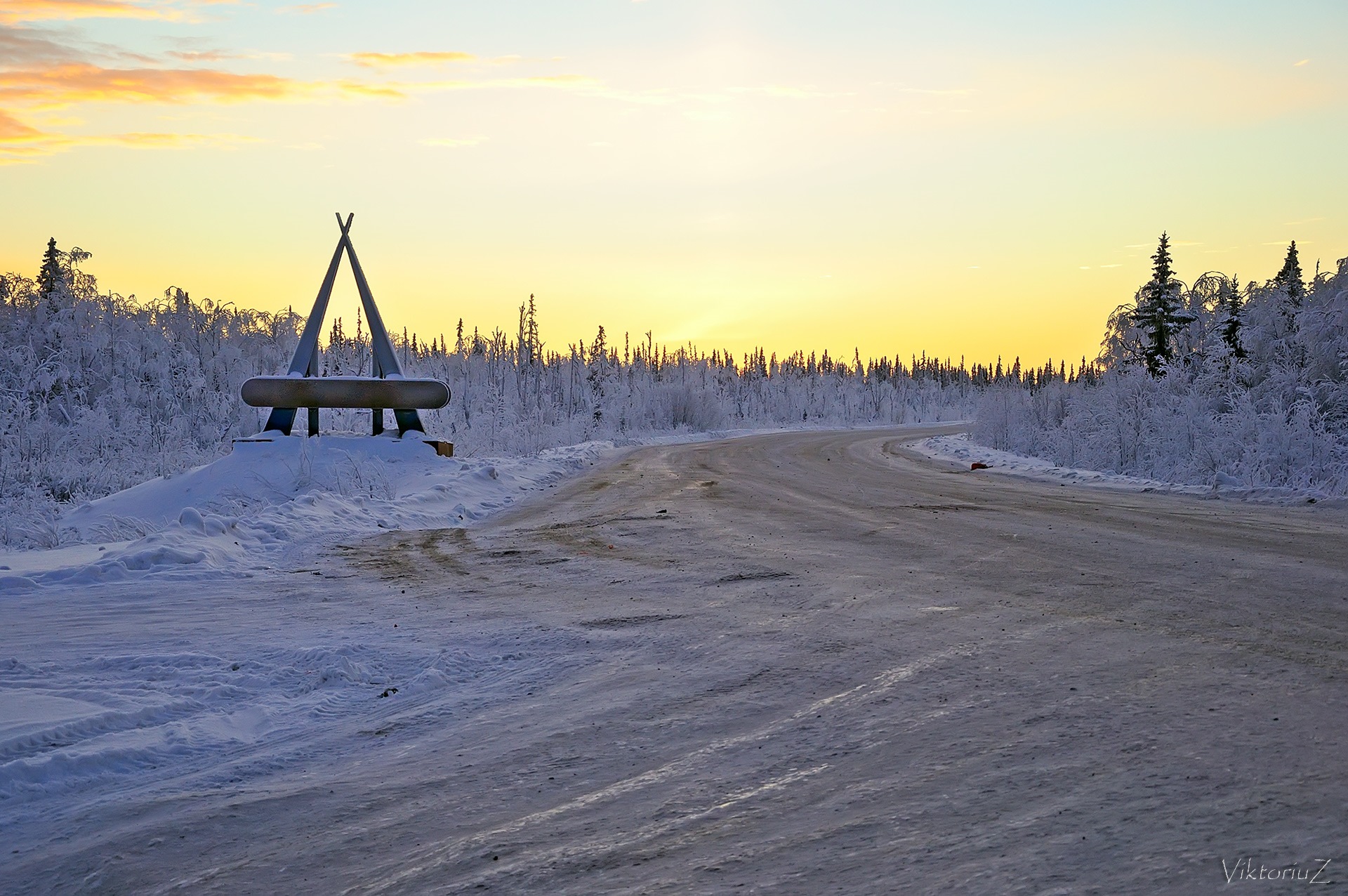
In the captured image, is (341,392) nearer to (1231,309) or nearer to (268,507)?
(268,507)

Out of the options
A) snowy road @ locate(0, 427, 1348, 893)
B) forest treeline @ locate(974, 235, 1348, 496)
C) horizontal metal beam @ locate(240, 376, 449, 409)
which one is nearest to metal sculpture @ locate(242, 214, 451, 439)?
horizontal metal beam @ locate(240, 376, 449, 409)

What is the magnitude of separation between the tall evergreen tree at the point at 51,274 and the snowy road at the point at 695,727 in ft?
133

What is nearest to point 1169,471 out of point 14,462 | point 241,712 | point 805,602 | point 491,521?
point 491,521

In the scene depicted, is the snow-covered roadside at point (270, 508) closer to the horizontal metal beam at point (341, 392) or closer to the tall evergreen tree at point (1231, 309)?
the horizontal metal beam at point (341, 392)

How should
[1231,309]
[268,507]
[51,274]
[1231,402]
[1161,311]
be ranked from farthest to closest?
[51,274] → [1161,311] → [1231,309] → [1231,402] → [268,507]

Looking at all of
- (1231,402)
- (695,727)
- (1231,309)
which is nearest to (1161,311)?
(1231,309)

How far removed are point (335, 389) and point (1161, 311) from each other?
30573 mm

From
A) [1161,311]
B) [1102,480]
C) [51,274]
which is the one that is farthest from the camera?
[51,274]

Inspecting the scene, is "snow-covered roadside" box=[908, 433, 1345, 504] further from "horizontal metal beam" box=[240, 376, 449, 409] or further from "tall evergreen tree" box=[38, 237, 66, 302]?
"tall evergreen tree" box=[38, 237, 66, 302]

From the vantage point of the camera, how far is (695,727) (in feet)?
14.4

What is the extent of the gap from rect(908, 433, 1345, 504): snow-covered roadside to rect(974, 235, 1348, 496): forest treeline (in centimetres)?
33

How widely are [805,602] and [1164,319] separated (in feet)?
112

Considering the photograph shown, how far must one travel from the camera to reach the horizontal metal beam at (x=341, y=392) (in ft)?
59.8

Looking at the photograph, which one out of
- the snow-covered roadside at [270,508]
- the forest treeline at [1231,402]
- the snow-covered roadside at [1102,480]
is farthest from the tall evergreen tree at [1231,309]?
the snow-covered roadside at [270,508]
